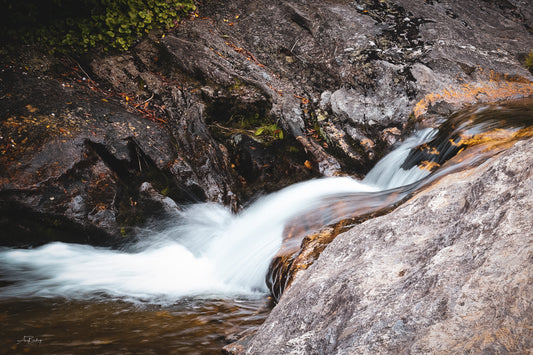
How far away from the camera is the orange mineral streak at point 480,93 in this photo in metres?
6.06

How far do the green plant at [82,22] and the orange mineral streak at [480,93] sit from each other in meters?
5.38

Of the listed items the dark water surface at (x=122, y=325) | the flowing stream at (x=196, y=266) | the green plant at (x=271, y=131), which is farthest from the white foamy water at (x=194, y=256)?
the green plant at (x=271, y=131)

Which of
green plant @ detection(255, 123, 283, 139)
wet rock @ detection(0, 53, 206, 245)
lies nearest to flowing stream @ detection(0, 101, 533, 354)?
wet rock @ detection(0, 53, 206, 245)

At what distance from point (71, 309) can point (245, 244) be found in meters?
2.32

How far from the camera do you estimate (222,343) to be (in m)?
2.65

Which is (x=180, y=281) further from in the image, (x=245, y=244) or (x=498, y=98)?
(x=498, y=98)

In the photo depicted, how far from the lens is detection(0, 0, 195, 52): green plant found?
19.6 ft

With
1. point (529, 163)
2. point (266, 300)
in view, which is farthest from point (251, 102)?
point (529, 163)

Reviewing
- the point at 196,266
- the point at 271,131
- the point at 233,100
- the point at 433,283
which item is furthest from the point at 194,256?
the point at 433,283

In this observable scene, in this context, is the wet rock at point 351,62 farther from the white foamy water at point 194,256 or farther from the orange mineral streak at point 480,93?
the white foamy water at point 194,256

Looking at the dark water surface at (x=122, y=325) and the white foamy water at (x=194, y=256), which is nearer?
the dark water surface at (x=122, y=325)

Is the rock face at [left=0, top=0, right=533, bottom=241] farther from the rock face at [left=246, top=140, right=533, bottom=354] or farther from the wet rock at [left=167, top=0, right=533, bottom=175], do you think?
the rock face at [left=246, top=140, right=533, bottom=354]

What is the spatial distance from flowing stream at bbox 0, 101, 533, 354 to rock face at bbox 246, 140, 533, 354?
1.16m

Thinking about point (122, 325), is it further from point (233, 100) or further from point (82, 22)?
point (82, 22)
